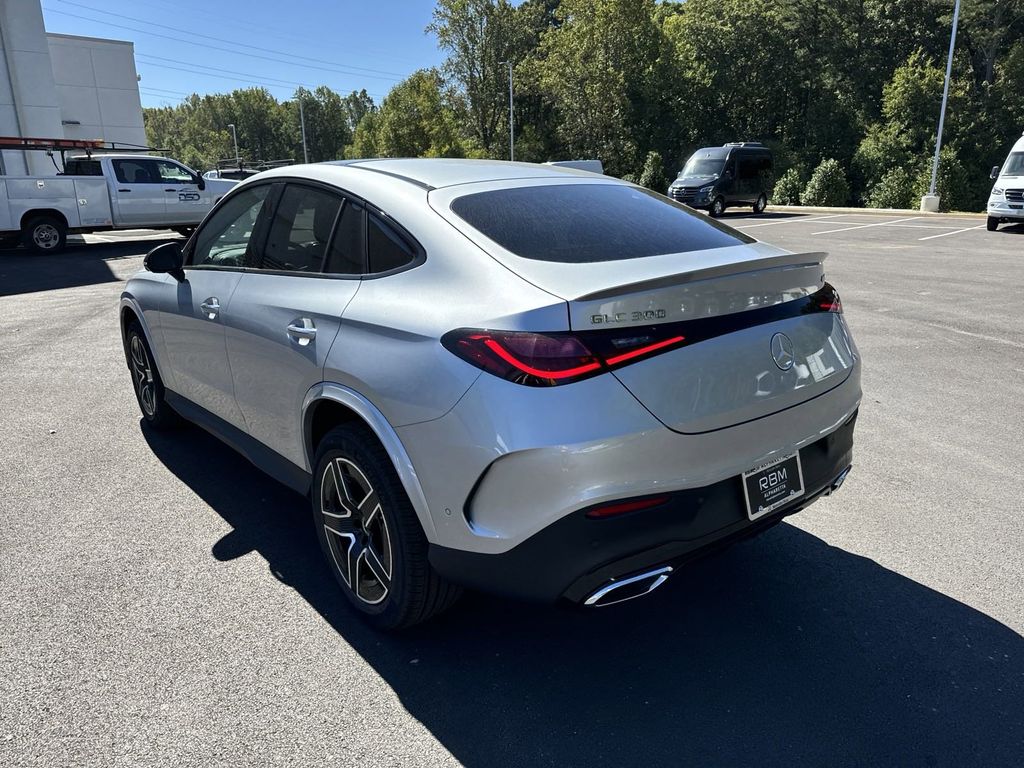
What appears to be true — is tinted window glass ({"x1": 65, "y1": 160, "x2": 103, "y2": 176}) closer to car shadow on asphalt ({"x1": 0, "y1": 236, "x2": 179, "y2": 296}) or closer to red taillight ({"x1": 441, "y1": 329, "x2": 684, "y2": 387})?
car shadow on asphalt ({"x1": 0, "y1": 236, "x2": 179, "y2": 296})

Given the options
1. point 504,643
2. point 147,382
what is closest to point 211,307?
point 147,382

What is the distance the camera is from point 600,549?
2.25 metres

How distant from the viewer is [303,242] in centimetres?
331

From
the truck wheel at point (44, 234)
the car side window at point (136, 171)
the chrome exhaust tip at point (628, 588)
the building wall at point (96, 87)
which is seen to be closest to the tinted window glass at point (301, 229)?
the chrome exhaust tip at point (628, 588)

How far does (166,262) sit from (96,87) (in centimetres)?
3889

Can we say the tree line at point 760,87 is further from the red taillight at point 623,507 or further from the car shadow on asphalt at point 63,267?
the red taillight at point 623,507

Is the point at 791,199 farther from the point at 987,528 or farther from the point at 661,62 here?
the point at 987,528

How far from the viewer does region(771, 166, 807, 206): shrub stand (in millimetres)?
35719

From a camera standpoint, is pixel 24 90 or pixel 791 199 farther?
pixel 791 199

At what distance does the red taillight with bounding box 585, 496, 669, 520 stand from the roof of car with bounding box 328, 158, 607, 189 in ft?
4.93

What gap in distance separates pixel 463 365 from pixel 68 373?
5.95 meters

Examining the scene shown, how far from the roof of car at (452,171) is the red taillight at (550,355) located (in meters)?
1.05

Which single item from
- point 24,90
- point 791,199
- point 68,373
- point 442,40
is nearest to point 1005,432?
point 68,373

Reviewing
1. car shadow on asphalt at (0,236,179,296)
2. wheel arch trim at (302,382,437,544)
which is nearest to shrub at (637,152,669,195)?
car shadow on asphalt at (0,236,179,296)
